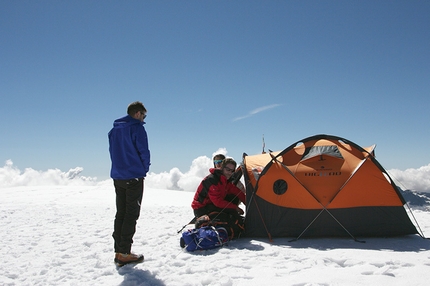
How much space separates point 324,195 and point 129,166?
4.68m

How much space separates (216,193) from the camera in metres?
7.04

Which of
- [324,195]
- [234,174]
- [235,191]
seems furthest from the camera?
[234,174]

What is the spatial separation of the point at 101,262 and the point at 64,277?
70 centimetres

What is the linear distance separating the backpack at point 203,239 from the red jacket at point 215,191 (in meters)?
0.93

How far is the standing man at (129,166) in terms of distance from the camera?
5.07 metres

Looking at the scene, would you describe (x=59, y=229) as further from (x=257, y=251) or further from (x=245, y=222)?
(x=257, y=251)

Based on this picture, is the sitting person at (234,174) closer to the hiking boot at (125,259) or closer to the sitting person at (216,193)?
the sitting person at (216,193)

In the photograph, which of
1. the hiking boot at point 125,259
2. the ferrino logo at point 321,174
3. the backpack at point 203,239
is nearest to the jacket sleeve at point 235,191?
the backpack at point 203,239

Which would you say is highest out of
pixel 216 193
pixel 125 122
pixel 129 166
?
pixel 125 122

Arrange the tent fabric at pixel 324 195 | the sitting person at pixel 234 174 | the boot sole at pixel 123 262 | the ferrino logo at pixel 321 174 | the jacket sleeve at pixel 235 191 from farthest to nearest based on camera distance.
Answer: the sitting person at pixel 234 174
the jacket sleeve at pixel 235 191
the ferrino logo at pixel 321 174
the tent fabric at pixel 324 195
the boot sole at pixel 123 262

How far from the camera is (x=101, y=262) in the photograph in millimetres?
5324

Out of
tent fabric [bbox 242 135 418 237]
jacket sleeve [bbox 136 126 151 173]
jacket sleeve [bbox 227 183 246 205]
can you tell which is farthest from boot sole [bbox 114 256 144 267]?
jacket sleeve [bbox 227 183 246 205]

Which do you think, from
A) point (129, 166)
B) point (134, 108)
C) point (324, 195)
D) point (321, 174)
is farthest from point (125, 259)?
point (321, 174)

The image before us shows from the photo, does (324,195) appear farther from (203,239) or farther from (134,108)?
(134,108)
